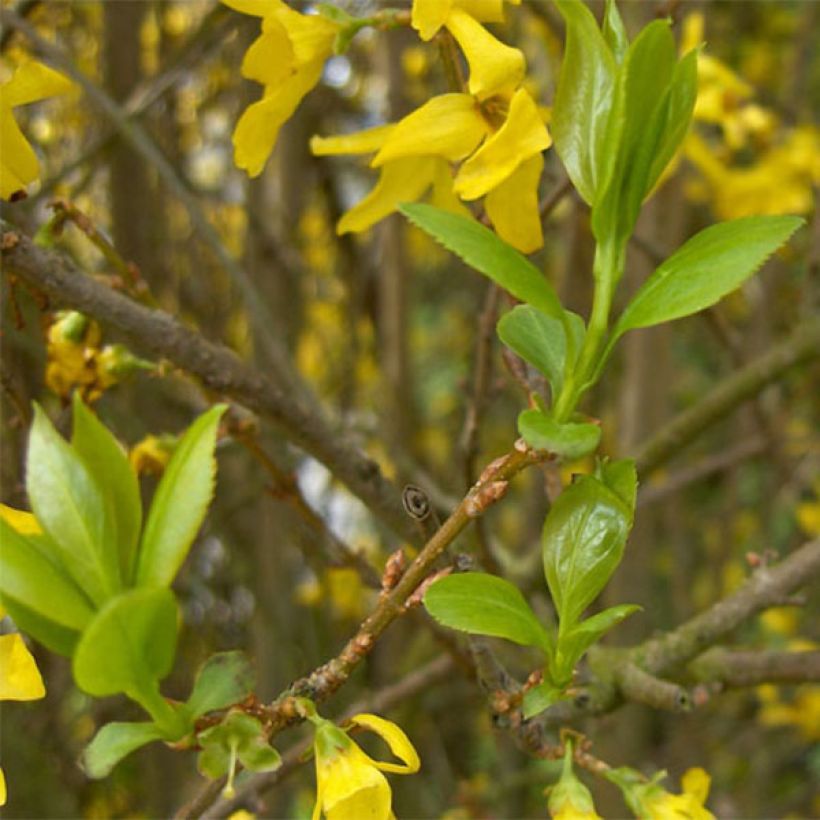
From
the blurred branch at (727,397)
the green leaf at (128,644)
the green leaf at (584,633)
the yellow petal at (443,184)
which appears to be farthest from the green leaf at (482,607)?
the blurred branch at (727,397)

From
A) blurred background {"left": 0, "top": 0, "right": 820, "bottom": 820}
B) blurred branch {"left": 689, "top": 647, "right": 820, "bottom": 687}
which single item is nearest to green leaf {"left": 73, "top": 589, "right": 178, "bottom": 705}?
blurred background {"left": 0, "top": 0, "right": 820, "bottom": 820}

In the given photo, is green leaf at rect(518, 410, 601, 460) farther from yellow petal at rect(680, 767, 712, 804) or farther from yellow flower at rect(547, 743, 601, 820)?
yellow petal at rect(680, 767, 712, 804)

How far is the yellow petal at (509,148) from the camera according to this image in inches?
19.7

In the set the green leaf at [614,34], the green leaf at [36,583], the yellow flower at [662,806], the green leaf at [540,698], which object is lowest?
the yellow flower at [662,806]

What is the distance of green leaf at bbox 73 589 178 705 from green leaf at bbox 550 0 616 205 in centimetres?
24

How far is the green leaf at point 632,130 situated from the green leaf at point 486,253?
0.12 feet

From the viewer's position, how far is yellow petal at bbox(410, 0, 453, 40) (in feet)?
1.69

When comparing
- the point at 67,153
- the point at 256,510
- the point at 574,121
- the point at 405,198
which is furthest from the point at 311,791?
the point at 574,121

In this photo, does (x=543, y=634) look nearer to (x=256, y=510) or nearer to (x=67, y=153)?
(x=256, y=510)

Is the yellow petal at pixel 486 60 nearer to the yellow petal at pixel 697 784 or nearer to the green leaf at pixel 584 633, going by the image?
the green leaf at pixel 584 633

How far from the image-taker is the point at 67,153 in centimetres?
193

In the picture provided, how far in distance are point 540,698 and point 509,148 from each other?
Result: 9.8 inches

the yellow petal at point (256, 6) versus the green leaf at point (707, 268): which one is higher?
the yellow petal at point (256, 6)

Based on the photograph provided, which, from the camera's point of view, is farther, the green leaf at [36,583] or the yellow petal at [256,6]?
the yellow petal at [256,6]
